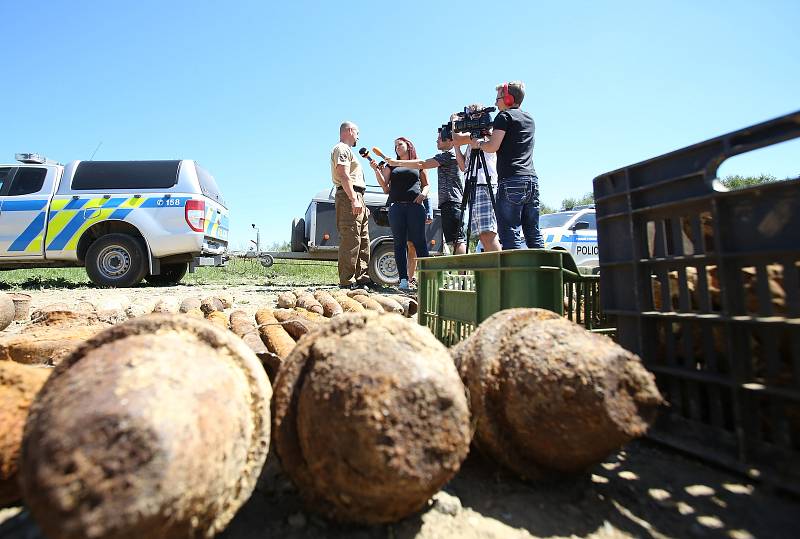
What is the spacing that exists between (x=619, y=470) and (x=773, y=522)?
0.47m

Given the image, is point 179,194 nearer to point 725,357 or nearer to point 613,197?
point 613,197

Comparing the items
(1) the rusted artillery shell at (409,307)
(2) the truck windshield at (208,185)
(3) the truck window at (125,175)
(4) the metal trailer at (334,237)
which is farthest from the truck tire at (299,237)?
(1) the rusted artillery shell at (409,307)

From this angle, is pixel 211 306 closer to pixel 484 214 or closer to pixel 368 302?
pixel 368 302

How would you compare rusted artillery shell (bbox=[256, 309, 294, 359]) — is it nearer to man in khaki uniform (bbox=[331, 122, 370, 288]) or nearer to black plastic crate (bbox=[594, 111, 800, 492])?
black plastic crate (bbox=[594, 111, 800, 492])

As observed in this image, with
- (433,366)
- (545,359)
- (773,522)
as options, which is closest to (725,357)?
(773,522)

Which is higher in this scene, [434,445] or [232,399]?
[232,399]

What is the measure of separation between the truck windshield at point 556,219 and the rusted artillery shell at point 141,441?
939 cm

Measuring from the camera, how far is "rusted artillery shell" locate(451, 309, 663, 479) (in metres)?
1.39

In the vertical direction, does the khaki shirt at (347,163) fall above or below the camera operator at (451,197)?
above

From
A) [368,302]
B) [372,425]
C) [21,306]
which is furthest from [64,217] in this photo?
[372,425]

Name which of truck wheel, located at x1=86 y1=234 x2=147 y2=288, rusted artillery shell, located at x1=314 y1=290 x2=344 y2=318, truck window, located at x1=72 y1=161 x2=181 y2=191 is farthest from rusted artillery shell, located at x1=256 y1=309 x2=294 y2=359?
truck window, located at x1=72 y1=161 x2=181 y2=191

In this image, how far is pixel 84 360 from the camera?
1.17 meters

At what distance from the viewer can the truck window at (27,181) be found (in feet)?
25.6

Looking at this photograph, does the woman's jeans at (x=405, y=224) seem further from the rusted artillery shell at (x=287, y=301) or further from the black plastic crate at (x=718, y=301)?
the black plastic crate at (x=718, y=301)
